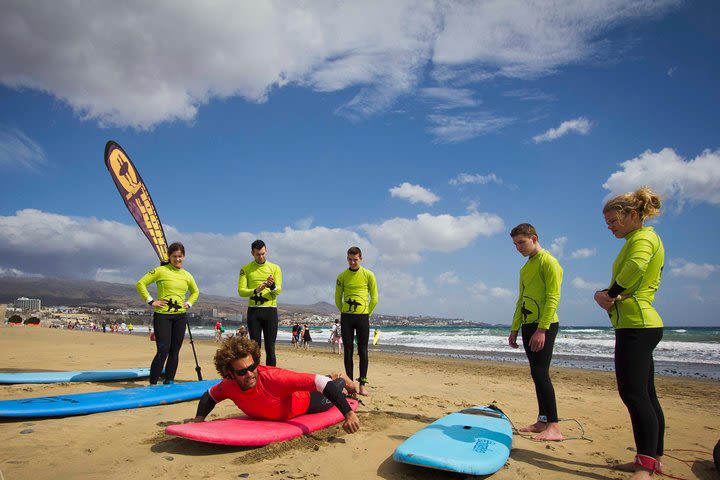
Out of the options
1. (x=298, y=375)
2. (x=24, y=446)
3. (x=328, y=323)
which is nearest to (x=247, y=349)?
(x=298, y=375)

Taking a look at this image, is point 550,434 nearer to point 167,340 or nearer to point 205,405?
point 205,405

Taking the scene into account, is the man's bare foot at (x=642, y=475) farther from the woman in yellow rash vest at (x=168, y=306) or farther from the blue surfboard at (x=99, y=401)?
the woman in yellow rash vest at (x=168, y=306)

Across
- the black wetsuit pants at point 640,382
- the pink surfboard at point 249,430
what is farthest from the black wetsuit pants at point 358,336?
the black wetsuit pants at point 640,382

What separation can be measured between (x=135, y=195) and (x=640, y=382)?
676 centimetres

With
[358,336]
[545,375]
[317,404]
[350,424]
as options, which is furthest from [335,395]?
[358,336]

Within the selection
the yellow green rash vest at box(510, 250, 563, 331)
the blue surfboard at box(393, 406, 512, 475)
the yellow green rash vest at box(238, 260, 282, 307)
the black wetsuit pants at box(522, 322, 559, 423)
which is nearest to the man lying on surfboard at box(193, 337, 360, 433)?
the blue surfboard at box(393, 406, 512, 475)

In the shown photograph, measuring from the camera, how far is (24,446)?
10.5 feet

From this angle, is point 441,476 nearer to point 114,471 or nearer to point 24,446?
point 114,471

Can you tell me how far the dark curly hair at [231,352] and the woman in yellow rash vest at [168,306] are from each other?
8.84 ft

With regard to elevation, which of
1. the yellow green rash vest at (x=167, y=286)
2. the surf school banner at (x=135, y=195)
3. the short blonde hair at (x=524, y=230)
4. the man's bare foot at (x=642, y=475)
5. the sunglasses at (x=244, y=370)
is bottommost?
the man's bare foot at (x=642, y=475)

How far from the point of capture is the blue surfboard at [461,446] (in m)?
2.66

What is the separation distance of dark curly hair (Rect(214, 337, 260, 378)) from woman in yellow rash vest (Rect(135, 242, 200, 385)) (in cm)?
269

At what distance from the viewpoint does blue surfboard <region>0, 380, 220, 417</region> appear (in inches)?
157

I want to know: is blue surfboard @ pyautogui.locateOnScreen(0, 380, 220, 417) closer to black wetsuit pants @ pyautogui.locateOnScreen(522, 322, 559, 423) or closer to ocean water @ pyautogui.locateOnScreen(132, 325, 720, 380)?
black wetsuit pants @ pyautogui.locateOnScreen(522, 322, 559, 423)
